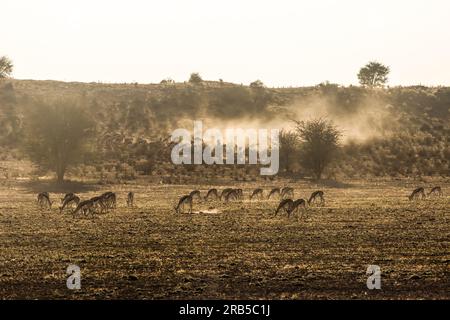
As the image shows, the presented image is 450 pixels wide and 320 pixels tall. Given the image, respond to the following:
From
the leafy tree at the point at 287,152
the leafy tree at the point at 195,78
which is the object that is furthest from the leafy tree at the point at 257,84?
the leafy tree at the point at 287,152

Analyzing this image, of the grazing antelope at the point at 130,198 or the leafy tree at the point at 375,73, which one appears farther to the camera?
the leafy tree at the point at 375,73

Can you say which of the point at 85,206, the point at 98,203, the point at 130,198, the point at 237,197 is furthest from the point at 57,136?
the point at 85,206

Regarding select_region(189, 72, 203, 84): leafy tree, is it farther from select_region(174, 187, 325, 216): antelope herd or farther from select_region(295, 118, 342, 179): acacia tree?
select_region(174, 187, 325, 216): antelope herd

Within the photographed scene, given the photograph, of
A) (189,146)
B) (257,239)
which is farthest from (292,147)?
(257,239)

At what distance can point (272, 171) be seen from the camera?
227ft

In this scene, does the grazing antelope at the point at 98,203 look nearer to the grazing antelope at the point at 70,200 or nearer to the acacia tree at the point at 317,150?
the grazing antelope at the point at 70,200

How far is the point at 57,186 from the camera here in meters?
54.2

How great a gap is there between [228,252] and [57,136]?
130 feet

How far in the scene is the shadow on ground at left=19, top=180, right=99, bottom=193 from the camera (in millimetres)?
51312

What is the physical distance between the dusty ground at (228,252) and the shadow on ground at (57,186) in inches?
525

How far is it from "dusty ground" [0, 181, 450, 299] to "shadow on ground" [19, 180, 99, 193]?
1332 cm

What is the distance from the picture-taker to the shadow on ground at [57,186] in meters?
51.3

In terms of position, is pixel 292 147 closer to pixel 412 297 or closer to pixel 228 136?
pixel 228 136
